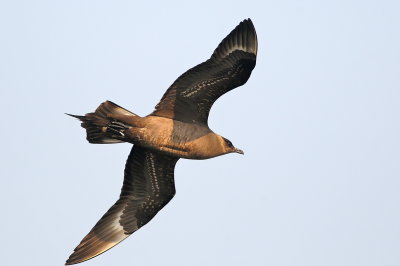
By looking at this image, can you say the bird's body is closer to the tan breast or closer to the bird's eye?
the tan breast

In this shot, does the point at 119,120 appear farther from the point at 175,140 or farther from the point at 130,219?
the point at 130,219

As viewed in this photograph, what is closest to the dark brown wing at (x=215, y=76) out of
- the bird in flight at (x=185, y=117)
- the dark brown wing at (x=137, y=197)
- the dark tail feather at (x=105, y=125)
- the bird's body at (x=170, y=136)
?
the bird in flight at (x=185, y=117)

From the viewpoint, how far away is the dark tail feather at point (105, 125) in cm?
1116

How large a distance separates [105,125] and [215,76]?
168cm

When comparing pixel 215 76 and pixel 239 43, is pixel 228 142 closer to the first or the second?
pixel 215 76

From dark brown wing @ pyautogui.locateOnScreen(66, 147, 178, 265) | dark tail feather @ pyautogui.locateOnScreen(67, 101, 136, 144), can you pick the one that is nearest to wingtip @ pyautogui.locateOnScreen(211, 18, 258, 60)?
dark tail feather @ pyautogui.locateOnScreen(67, 101, 136, 144)

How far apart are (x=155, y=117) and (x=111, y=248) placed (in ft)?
6.88

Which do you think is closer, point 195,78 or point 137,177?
point 195,78

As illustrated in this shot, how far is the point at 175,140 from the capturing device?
11.2 m

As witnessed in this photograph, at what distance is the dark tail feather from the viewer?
36.6 feet

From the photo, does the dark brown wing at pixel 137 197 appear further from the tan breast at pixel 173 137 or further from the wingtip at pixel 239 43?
the wingtip at pixel 239 43

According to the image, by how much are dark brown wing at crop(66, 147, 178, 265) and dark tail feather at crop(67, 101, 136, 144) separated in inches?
26.1

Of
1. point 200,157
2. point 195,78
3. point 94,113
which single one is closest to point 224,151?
point 200,157

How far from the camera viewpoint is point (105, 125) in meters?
11.2
